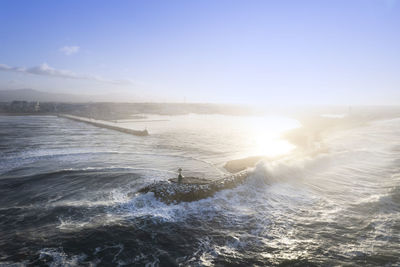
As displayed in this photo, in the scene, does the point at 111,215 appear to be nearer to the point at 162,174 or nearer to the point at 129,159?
the point at 162,174

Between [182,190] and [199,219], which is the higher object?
[182,190]

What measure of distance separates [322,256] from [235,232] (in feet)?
11.5

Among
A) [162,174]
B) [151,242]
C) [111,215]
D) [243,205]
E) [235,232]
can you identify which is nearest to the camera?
[151,242]

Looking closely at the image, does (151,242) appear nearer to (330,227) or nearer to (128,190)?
(128,190)

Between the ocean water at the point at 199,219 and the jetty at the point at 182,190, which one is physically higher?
the jetty at the point at 182,190

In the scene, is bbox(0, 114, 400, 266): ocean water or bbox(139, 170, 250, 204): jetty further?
bbox(139, 170, 250, 204): jetty

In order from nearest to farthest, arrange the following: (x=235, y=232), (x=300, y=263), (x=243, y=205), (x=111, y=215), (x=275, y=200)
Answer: (x=300, y=263) < (x=235, y=232) < (x=111, y=215) < (x=243, y=205) < (x=275, y=200)

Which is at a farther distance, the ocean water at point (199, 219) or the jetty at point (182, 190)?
the jetty at point (182, 190)

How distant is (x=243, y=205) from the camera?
13000 mm

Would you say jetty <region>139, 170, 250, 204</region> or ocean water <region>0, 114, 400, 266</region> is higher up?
jetty <region>139, 170, 250, 204</region>

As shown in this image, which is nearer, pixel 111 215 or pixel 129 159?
pixel 111 215

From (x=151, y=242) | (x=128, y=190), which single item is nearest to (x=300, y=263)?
(x=151, y=242)

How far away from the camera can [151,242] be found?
9211 millimetres

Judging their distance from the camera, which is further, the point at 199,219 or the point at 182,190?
the point at 182,190
